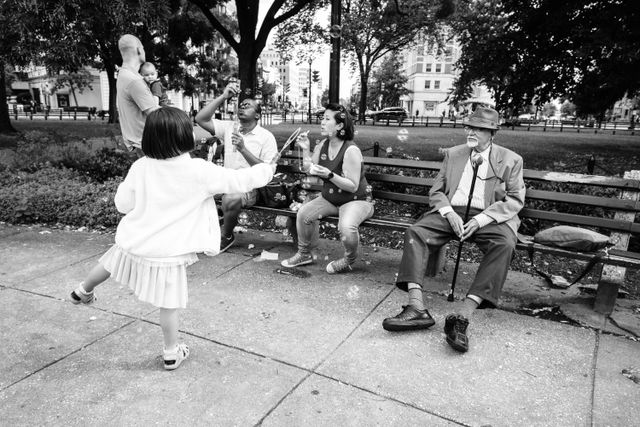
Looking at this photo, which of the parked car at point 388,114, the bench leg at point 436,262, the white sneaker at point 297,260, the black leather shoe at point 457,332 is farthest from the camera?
the parked car at point 388,114

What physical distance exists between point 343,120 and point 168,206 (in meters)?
1.99

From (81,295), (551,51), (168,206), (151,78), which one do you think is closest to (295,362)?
(168,206)

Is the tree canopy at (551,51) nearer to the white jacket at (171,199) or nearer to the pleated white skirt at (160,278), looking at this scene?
the white jacket at (171,199)

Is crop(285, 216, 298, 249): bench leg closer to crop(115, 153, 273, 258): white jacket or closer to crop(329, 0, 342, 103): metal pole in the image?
crop(329, 0, 342, 103): metal pole

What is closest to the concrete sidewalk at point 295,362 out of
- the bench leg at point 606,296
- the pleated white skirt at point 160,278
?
the bench leg at point 606,296

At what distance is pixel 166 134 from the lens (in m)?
2.44

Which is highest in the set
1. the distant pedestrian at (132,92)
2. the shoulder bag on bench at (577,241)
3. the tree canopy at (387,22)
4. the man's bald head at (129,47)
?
the tree canopy at (387,22)

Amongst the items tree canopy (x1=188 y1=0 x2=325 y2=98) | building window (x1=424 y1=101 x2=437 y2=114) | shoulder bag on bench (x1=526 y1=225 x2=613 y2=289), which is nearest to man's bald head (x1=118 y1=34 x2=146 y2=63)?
shoulder bag on bench (x1=526 y1=225 x2=613 y2=289)

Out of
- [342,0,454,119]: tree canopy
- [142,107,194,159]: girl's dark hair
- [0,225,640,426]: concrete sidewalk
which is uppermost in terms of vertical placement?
[342,0,454,119]: tree canopy

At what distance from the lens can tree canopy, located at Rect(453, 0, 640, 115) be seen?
9.48 metres

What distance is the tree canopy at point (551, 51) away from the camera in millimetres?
9484

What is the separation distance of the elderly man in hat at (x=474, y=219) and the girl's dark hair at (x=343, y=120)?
88 cm

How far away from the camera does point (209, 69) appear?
84.4 ft

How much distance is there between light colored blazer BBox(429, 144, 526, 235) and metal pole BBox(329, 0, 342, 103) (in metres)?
2.49
